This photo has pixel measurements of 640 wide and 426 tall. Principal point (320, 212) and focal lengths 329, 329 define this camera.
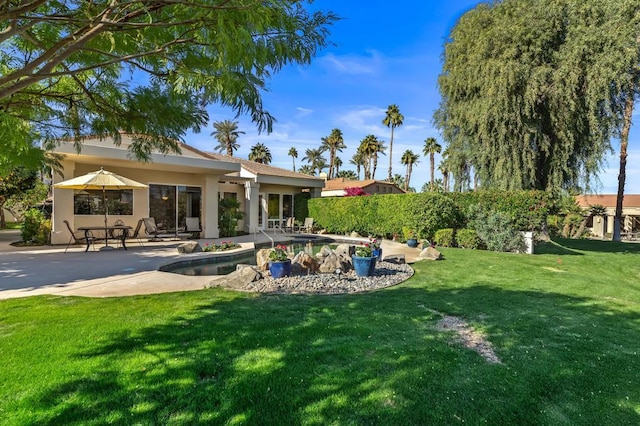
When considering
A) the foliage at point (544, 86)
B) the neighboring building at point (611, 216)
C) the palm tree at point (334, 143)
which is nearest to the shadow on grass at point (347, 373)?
the foliage at point (544, 86)

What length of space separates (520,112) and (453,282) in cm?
1165

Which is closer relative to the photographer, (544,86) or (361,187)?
(544,86)

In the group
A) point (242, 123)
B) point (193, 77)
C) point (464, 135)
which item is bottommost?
point (242, 123)

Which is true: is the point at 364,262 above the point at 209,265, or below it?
above

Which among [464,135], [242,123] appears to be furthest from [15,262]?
[464,135]

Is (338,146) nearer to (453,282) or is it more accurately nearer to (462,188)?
(462,188)

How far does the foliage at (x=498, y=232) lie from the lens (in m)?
13.6

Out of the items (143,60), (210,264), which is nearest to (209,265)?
(210,264)

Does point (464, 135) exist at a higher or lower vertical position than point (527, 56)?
lower

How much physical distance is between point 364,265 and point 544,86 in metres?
13.2

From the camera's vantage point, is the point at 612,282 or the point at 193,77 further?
the point at 612,282

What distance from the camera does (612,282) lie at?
28.8ft

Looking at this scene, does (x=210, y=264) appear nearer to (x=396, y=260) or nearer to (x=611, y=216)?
(x=396, y=260)

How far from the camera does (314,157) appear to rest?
63.5 meters
